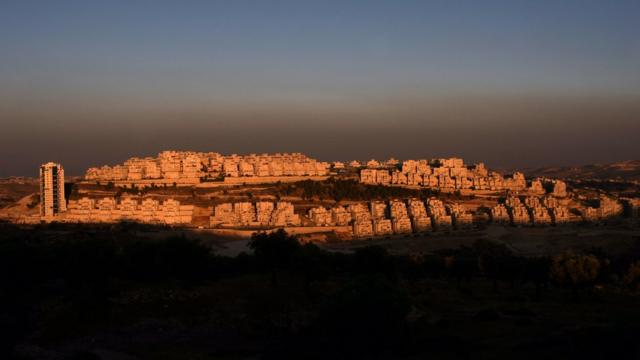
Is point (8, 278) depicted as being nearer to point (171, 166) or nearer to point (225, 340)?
point (225, 340)

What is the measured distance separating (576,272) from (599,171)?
119097 mm

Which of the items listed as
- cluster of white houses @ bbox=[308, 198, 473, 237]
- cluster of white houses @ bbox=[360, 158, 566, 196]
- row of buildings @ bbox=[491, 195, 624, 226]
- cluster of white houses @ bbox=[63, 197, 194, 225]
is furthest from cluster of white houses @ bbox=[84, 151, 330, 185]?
row of buildings @ bbox=[491, 195, 624, 226]

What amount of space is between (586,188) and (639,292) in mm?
61041

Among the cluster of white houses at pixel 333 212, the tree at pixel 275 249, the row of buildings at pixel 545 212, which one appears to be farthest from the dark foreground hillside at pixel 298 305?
the row of buildings at pixel 545 212

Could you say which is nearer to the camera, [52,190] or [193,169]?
[52,190]

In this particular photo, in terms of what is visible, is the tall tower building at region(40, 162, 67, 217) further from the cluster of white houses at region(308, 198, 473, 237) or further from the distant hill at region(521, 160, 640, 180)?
the distant hill at region(521, 160, 640, 180)

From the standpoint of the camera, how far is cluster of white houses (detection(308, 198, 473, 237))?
58594mm

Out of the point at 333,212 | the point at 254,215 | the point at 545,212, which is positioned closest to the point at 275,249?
the point at 254,215

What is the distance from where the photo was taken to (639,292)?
28.8m

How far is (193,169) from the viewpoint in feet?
250

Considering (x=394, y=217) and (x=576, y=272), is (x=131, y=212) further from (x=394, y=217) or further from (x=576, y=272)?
(x=576, y=272)

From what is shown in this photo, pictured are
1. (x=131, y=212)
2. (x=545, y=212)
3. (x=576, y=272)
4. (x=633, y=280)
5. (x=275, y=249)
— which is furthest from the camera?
(x=545, y=212)

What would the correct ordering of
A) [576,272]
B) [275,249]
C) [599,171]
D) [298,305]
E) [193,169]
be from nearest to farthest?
[298,305]
[576,272]
[275,249]
[193,169]
[599,171]

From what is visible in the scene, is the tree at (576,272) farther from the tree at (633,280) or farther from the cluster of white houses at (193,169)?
the cluster of white houses at (193,169)
